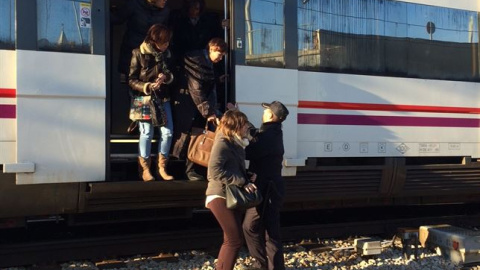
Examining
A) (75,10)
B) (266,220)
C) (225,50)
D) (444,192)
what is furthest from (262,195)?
(444,192)

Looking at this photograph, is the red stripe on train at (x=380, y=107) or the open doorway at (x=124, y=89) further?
the red stripe on train at (x=380, y=107)

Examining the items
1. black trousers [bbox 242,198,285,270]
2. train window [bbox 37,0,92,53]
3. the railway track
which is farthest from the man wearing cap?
train window [bbox 37,0,92,53]

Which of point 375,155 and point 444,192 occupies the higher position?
point 375,155

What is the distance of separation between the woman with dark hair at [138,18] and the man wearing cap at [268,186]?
1.50 meters

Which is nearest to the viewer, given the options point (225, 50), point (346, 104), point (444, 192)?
point (225, 50)

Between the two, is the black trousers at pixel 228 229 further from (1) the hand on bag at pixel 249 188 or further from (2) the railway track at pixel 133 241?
(2) the railway track at pixel 133 241

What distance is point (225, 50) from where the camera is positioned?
4.75m

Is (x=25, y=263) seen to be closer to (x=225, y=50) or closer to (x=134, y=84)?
(x=134, y=84)

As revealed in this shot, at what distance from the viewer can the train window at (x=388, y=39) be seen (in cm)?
553

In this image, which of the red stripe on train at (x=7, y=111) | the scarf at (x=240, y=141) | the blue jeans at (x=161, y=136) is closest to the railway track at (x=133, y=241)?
the blue jeans at (x=161, y=136)

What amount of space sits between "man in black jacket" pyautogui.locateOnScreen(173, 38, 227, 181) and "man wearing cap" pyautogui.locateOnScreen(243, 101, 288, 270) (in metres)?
0.62

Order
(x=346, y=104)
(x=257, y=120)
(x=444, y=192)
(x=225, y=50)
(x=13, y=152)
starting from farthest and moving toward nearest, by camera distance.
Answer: (x=444, y=192) → (x=346, y=104) → (x=257, y=120) → (x=225, y=50) → (x=13, y=152)

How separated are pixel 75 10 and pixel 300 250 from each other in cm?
336

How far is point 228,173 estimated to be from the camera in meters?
3.97
